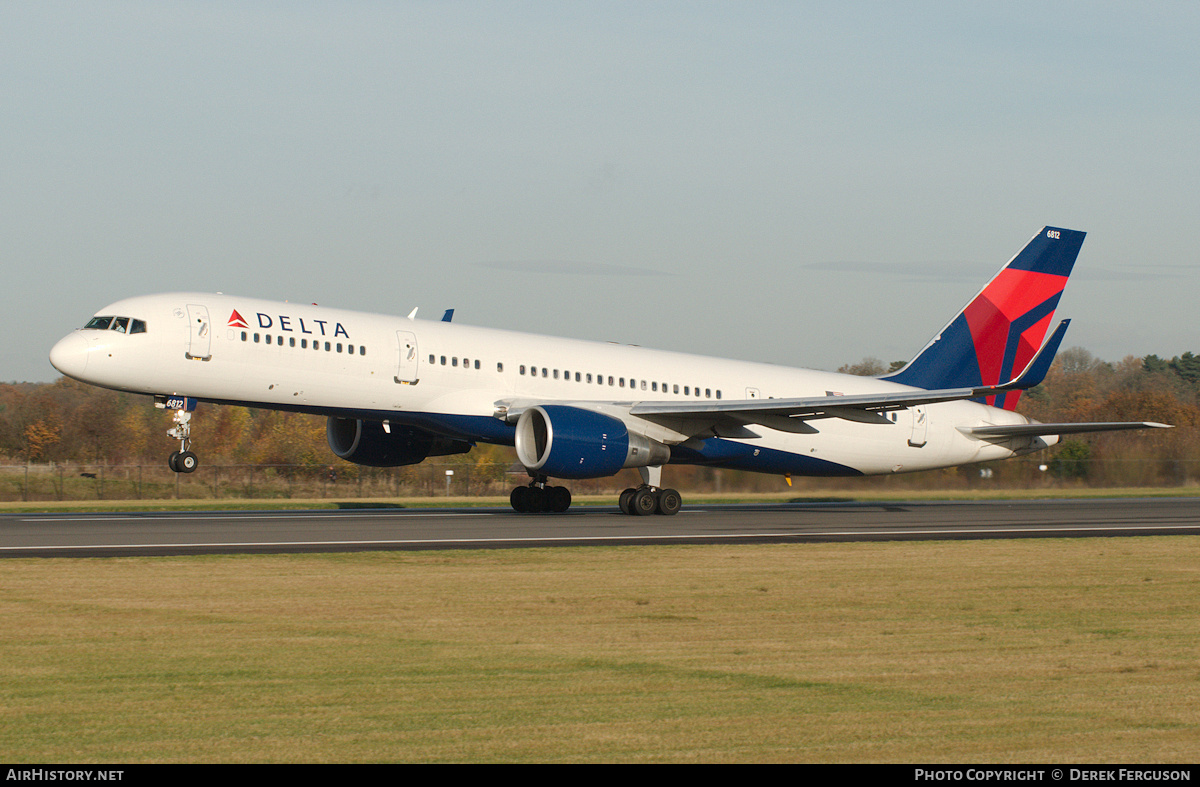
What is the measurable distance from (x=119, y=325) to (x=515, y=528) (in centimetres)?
1011

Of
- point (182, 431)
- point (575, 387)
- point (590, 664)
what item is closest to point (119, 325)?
point (182, 431)

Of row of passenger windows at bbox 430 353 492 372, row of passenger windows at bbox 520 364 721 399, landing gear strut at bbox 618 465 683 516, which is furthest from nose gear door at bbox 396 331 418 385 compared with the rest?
landing gear strut at bbox 618 465 683 516

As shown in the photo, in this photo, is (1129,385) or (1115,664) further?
(1129,385)

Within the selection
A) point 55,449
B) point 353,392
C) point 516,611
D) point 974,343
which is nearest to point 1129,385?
point 974,343

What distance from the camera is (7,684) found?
8.22m

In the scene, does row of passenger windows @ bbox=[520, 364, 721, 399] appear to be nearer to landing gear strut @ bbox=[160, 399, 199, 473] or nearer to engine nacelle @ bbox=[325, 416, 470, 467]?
engine nacelle @ bbox=[325, 416, 470, 467]

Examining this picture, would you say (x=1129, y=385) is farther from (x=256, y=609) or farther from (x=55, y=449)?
(x=256, y=609)

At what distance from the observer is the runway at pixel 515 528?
64.5 ft

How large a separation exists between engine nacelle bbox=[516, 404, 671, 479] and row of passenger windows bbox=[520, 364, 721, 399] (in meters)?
2.31

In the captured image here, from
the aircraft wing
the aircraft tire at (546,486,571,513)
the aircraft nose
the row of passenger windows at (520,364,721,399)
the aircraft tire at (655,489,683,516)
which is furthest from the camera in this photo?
the aircraft tire at (546,486,571,513)

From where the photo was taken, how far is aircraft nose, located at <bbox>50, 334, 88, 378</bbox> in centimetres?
2573

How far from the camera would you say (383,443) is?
31.7 metres

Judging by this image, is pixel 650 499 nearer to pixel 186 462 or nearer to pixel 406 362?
pixel 406 362
